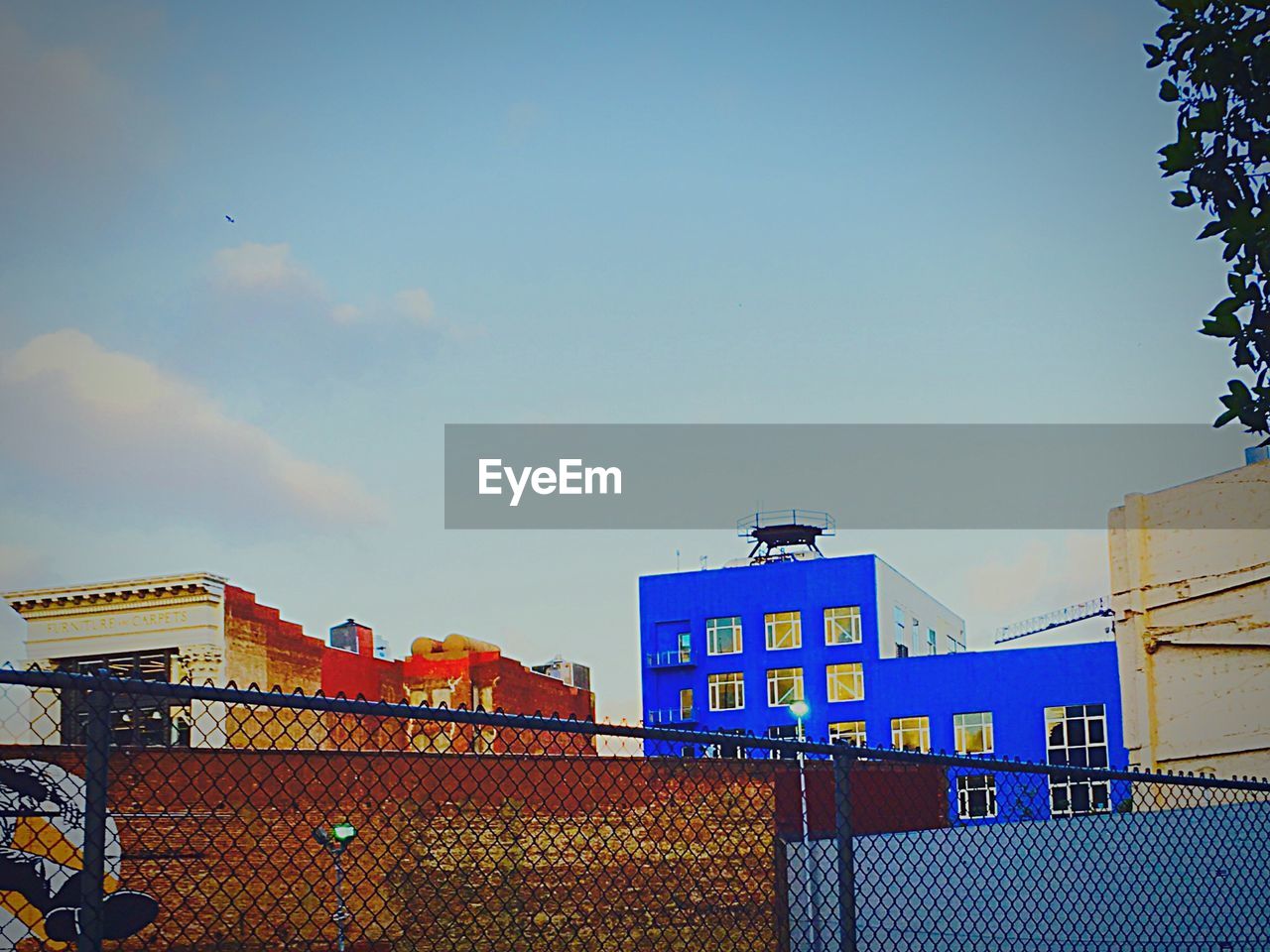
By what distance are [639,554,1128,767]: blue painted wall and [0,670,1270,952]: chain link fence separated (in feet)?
10.2

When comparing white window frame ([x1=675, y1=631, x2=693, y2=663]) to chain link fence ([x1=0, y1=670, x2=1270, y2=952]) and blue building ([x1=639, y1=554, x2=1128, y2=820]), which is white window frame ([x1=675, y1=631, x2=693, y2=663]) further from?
chain link fence ([x1=0, y1=670, x2=1270, y2=952])

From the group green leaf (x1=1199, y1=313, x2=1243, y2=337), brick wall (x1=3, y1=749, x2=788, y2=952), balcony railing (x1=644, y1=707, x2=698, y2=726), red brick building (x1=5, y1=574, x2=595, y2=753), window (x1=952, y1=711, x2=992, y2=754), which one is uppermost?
red brick building (x1=5, y1=574, x2=595, y2=753)

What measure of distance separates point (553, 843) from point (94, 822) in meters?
7.81

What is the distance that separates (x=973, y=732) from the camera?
165 feet

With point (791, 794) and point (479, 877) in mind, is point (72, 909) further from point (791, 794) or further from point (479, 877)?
point (791, 794)

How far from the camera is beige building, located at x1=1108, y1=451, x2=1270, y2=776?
25.2 meters

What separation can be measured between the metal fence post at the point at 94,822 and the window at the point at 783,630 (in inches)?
2125

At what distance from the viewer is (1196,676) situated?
2666 centimetres

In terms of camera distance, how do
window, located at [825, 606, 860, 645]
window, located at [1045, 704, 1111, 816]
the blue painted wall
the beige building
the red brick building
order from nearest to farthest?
the beige building → the red brick building → window, located at [1045, 704, 1111, 816] → the blue painted wall → window, located at [825, 606, 860, 645]

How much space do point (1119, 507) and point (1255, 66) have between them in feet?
78.6

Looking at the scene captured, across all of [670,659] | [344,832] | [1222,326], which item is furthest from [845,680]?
[1222,326]

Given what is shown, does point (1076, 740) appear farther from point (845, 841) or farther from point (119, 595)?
point (845, 841)

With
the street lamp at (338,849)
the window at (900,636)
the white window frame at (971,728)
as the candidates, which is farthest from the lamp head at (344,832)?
the window at (900,636)

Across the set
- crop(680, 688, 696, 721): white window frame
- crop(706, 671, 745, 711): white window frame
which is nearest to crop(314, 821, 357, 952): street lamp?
crop(706, 671, 745, 711): white window frame
